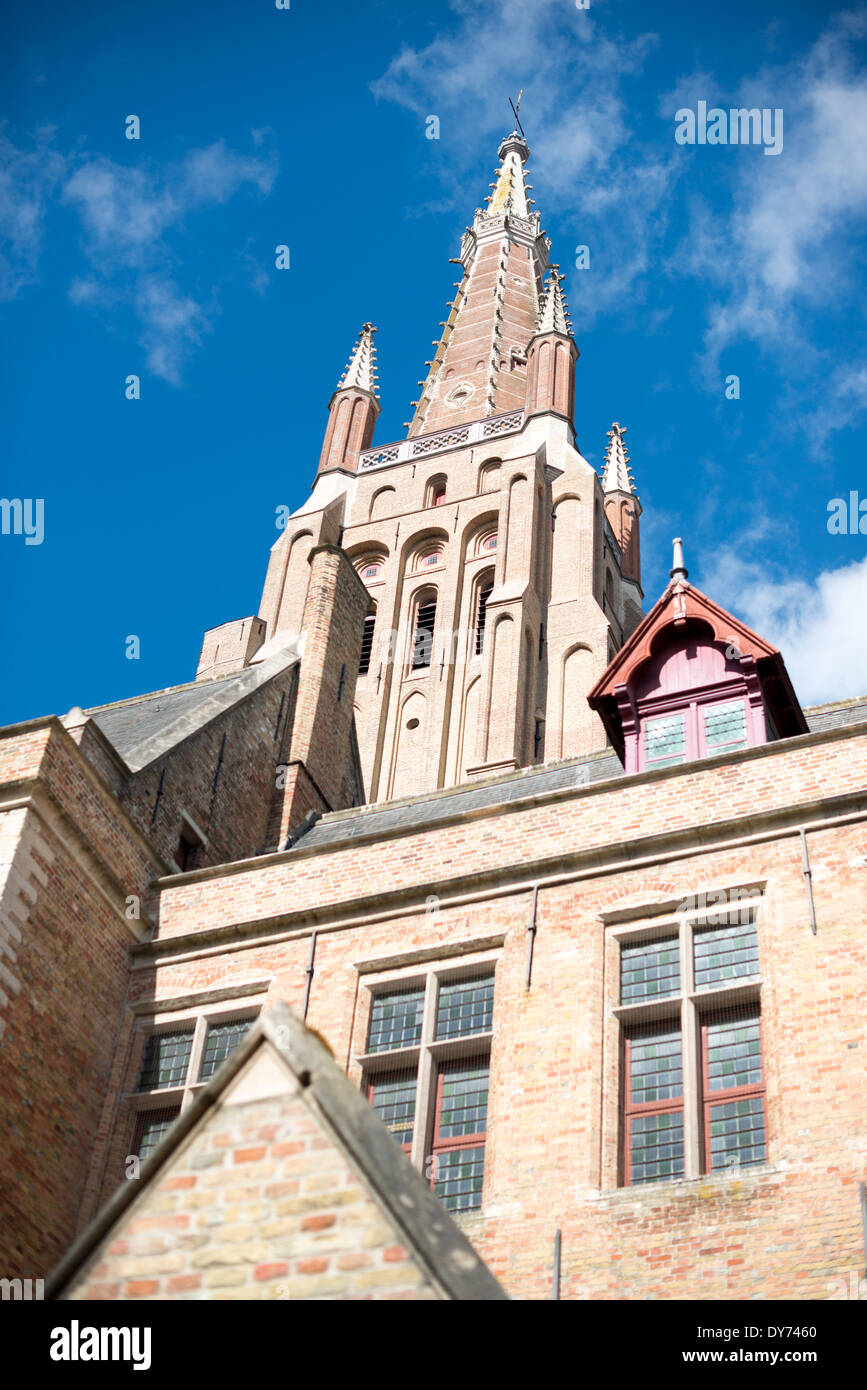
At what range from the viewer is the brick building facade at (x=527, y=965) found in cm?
1216

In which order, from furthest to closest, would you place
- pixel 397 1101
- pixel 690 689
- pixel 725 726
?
pixel 690 689
pixel 725 726
pixel 397 1101

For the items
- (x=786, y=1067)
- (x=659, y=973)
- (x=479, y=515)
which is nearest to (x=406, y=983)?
(x=659, y=973)

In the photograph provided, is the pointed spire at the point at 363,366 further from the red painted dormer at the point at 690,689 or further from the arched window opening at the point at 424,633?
the red painted dormer at the point at 690,689

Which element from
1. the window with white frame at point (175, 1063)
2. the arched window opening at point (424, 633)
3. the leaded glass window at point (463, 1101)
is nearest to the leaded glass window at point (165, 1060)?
the window with white frame at point (175, 1063)

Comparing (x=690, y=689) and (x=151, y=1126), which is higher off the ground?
(x=690, y=689)

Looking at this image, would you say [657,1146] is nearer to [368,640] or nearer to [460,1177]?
[460,1177]

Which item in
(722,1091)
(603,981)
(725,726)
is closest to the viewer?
(722,1091)

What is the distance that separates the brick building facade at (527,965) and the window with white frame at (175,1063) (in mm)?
32

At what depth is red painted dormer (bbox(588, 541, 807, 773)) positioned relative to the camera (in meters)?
17.6

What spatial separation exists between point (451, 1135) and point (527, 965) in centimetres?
168

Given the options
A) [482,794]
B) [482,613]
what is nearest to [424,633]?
[482,613]

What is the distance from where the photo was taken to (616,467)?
58812 millimetres

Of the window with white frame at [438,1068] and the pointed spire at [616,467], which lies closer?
the window with white frame at [438,1068]
